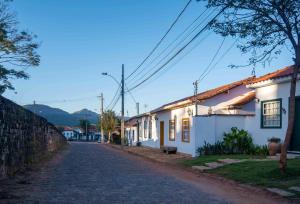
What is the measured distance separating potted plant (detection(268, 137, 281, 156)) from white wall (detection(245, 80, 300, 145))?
1.44 feet

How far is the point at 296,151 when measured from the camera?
1912cm

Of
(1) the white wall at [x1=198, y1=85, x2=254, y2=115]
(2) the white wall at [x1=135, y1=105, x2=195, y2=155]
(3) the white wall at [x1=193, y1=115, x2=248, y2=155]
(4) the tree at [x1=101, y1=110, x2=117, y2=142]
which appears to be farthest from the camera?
(4) the tree at [x1=101, y1=110, x2=117, y2=142]

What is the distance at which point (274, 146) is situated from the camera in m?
19.3

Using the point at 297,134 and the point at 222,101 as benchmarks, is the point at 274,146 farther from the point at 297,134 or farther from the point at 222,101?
the point at 222,101

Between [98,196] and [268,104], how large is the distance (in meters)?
13.0

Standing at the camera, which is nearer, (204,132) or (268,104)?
(268,104)

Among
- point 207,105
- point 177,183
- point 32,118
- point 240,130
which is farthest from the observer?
point 207,105

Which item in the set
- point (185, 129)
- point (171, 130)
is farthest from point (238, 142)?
point (171, 130)

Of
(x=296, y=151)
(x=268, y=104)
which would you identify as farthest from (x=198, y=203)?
(x=268, y=104)

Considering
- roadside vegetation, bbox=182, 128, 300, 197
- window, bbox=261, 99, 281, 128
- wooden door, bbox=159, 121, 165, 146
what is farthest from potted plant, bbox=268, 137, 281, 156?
wooden door, bbox=159, 121, 165, 146

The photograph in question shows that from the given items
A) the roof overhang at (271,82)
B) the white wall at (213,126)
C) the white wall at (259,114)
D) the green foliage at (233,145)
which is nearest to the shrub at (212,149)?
the green foliage at (233,145)

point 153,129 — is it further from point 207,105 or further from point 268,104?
point 268,104

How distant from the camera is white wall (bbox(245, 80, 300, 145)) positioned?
773 inches

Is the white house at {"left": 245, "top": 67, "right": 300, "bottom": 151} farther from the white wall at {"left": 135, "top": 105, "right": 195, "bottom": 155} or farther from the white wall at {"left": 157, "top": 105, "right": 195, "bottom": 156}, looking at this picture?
the white wall at {"left": 135, "top": 105, "right": 195, "bottom": 155}
